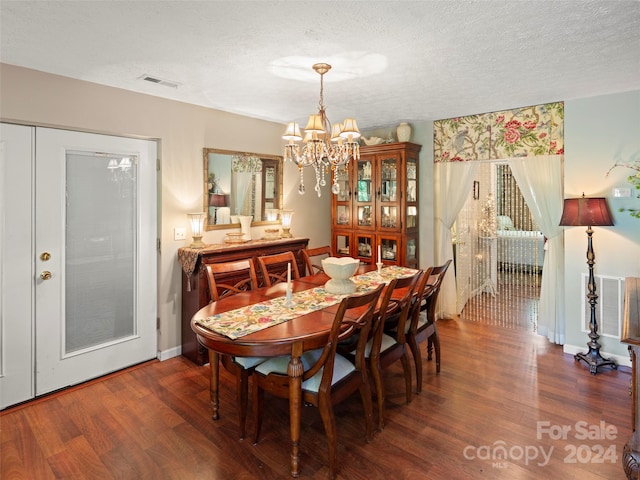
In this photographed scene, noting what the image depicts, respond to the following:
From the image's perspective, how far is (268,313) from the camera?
2256mm

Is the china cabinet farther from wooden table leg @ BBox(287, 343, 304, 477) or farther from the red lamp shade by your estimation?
wooden table leg @ BBox(287, 343, 304, 477)

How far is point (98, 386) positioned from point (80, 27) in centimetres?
257

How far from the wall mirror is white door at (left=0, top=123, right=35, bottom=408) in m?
1.43

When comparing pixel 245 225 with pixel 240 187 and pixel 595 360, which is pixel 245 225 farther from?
pixel 595 360

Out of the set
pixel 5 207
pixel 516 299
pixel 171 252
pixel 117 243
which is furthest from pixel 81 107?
pixel 516 299

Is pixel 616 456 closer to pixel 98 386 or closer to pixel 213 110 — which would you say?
pixel 98 386

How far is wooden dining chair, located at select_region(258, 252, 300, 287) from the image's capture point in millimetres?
3080

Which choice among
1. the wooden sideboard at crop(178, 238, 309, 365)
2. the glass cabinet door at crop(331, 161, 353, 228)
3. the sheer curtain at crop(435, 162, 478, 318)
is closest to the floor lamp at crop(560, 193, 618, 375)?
the sheer curtain at crop(435, 162, 478, 318)

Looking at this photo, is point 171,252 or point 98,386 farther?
point 171,252

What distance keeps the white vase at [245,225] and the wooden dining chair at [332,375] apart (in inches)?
78.4

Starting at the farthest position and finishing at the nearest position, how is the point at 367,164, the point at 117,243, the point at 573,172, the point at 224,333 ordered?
the point at 367,164 → the point at 573,172 → the point at 117,243 → the point at 224,333

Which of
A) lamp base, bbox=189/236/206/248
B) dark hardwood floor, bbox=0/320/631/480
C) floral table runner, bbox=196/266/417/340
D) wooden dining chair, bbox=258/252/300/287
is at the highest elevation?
lamp base, bbox=189/236/206/248

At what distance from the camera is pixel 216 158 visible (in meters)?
3.75

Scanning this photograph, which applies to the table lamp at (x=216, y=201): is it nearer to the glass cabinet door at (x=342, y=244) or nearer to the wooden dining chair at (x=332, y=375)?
the glass cabinet door at (x=342, y=244)
